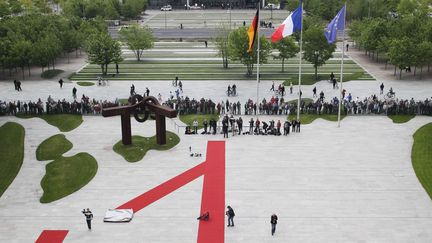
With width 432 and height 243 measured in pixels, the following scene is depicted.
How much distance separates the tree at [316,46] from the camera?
199ft

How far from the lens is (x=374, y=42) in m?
68.6

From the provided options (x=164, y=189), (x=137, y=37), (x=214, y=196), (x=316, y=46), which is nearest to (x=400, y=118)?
(x=316, y=46)

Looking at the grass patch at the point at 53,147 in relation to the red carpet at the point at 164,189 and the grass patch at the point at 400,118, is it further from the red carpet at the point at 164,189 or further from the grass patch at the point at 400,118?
the grass patch at the point at 400,118

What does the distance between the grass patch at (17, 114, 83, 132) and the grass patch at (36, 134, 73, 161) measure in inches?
83.3

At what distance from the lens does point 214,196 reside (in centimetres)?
3206

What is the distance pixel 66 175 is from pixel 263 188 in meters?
13.2

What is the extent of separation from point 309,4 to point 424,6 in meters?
22.7

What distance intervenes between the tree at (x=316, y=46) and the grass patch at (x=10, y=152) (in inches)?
1309

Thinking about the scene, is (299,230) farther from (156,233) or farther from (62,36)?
(62,36)

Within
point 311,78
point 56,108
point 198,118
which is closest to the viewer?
point 198,118

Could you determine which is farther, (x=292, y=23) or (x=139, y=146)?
(x=292, y=23)

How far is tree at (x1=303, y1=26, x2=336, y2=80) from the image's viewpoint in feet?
199

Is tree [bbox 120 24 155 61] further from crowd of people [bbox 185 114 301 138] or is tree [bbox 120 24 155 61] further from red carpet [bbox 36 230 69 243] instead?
red carpet [bbox 36 230 69 243]

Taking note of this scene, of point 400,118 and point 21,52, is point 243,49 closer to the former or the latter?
point 400,118
